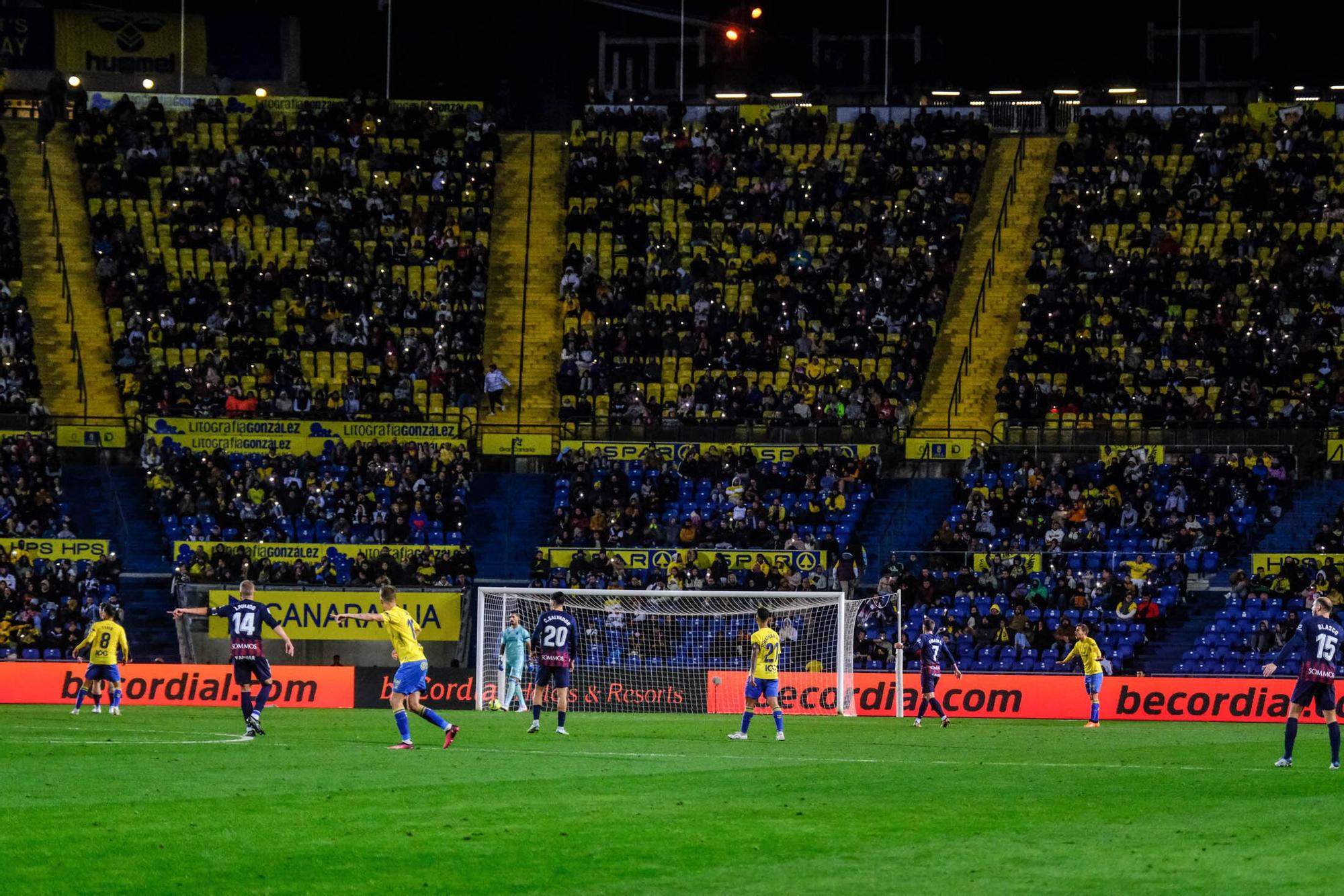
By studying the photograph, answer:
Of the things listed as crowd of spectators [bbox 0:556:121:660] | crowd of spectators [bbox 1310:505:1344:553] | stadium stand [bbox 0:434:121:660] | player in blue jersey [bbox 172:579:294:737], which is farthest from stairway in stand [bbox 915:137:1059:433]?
player in blue jersey [bbox 172:579:294:737]

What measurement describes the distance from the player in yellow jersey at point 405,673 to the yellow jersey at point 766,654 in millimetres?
6499

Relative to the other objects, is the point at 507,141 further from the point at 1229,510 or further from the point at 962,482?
the point at 1229,510

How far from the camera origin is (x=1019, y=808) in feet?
58.0

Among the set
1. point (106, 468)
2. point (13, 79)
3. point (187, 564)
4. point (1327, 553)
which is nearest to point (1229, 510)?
point (1327, 553)

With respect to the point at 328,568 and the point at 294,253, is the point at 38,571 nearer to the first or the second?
the point at 328,568

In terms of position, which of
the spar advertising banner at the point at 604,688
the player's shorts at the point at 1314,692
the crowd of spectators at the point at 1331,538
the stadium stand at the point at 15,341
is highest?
the stadium stand at the point at 15,341

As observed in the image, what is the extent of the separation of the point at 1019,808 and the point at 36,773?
10.0 metres

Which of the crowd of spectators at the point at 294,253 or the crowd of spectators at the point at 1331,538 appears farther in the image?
the crowd of spectators at the point at 294,253

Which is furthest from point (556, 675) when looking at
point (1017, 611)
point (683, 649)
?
point (1017, 611)

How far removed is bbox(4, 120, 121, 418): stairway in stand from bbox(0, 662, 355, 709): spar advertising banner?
11.5 metres

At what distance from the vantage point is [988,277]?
5259 cm

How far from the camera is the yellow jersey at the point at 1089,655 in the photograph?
35.3 m

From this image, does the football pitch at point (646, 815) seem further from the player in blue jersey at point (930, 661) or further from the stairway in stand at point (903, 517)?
the stairway in stand at point (903, 517)

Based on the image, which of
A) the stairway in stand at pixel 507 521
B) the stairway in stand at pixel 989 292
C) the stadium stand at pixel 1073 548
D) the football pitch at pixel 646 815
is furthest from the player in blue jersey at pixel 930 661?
the stairway in stand at pixel 989 292
